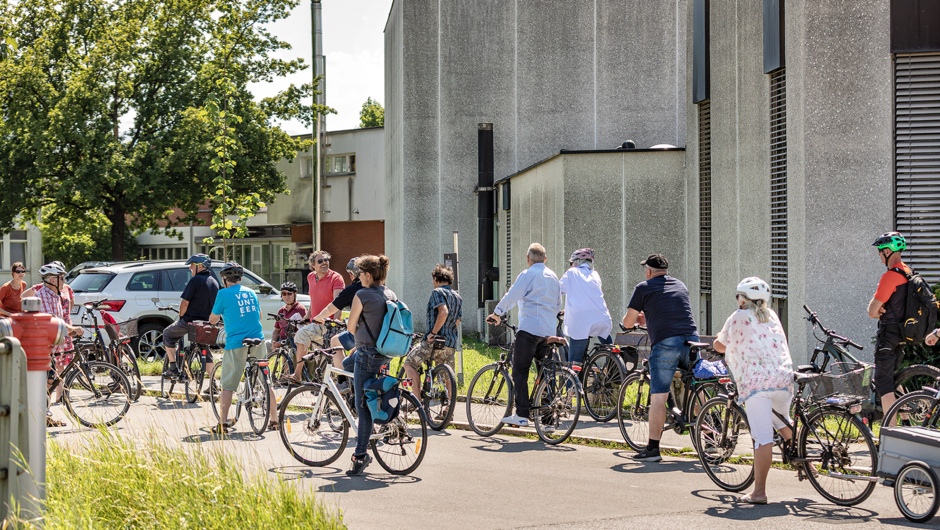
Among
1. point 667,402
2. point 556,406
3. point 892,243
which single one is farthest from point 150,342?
point 892,243

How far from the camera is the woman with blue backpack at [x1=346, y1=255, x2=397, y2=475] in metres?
7.66

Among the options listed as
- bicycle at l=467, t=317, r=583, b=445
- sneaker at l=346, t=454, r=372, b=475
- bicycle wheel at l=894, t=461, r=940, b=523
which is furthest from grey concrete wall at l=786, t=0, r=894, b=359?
sneaker at l=346, t=454, r=372, b=475

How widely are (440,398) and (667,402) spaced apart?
258cm

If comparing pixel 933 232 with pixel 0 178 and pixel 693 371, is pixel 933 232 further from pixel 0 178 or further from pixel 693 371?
pixel 0 178

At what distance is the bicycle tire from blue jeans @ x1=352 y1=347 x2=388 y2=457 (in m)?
4.34

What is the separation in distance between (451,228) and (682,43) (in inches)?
278

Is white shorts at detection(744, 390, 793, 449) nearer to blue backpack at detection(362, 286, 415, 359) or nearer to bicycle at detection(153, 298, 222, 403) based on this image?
blue backpack at detection(362, 286, 415, 359)

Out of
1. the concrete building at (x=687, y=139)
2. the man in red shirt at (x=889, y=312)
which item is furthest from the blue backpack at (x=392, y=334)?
the concrete building at (x=687, y=139)

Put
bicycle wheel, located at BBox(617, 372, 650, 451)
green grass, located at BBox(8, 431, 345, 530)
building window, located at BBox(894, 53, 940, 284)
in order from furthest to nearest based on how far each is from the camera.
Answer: building window, located at BBox(894, 53, 940, 284) < bicycle wheel, located at BBox(617, 372, 650, 451) < green grass, located at BBox(8, 431, 345, 530)

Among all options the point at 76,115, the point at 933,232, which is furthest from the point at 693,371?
the point at 76,115

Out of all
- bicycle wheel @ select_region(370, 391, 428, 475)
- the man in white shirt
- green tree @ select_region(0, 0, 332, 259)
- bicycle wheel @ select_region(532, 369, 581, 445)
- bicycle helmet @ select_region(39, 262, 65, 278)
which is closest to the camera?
bicycle wheel @ select_region(370, 391, 428, 475)

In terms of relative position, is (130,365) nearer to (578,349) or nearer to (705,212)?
(578,349)

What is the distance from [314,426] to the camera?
8.04 metres

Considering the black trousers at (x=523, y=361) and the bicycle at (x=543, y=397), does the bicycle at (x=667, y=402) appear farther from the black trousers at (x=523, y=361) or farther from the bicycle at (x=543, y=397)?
the black trousers at (x=523, y=361)
